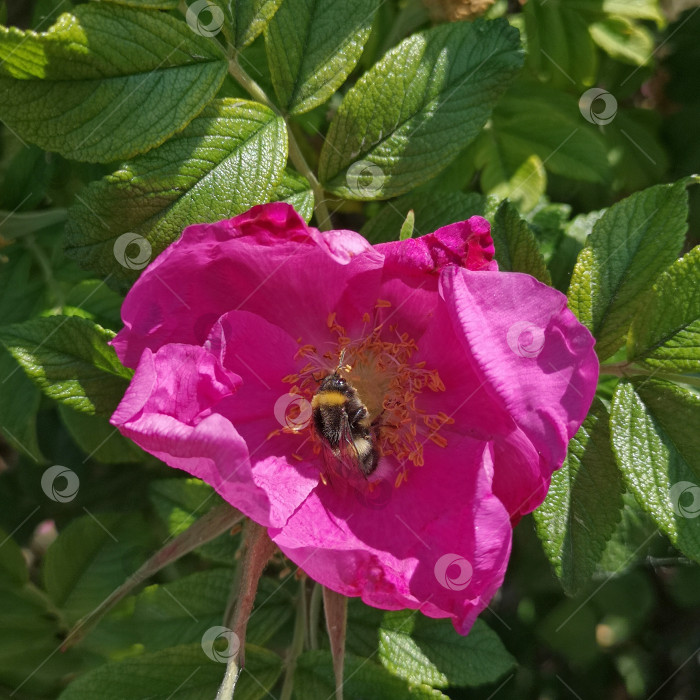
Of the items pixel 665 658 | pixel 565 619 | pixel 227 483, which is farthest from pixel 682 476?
pixel 665 658

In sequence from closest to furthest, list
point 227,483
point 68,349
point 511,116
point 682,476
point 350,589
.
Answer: point 227,483
point 350,589
point 682,476
point 68,349
point 511,116

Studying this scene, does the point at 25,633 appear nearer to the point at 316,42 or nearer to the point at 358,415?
the point at 358,415

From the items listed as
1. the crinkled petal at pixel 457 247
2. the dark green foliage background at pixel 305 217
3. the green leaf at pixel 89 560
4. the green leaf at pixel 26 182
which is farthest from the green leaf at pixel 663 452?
the green leaf at pixel 26 182

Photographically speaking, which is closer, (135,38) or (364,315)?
(135,38)

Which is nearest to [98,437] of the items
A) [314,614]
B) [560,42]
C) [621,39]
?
[314,614]

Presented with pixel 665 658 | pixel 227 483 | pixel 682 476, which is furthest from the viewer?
pixel 665 658

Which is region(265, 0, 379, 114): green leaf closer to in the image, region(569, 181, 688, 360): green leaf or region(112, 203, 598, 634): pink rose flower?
region(112, 203, 598, 634): pink rose flower

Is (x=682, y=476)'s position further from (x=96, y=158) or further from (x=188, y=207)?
(x=96, y=158)

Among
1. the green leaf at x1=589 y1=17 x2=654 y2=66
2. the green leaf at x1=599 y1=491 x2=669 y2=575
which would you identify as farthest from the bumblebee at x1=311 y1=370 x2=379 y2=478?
the green leaf at x1=589 y1=17 x2=654 y2=66

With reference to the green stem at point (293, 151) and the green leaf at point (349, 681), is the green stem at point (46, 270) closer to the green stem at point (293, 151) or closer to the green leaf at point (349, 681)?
the green stem at point (293, 151)
